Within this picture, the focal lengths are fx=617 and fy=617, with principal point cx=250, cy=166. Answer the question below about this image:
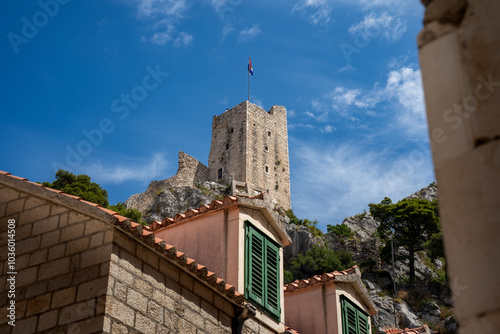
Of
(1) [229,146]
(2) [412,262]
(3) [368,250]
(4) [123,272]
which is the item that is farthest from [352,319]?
(1) [229,146]

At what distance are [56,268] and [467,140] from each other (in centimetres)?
643

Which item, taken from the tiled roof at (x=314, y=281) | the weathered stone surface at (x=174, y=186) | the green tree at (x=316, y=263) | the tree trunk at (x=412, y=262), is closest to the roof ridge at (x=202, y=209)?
the tiled roof at (x=314, y=281)

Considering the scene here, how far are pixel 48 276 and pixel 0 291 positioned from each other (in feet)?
2.79

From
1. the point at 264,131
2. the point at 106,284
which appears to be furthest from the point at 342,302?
the point at 264,131

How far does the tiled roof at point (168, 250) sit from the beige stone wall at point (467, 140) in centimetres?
566

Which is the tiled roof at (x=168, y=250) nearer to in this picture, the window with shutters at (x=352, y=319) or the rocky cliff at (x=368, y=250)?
the window with shutters at (x=352, y=319)

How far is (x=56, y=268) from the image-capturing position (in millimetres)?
7688

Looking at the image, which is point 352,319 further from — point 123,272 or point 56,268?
point 56,268

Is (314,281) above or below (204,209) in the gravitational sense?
below

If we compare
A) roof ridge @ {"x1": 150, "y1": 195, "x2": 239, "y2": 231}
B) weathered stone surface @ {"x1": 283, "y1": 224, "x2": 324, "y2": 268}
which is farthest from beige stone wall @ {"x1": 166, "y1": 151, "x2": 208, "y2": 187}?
roof ridge @ {"x1": 150, "y1": 195, "x2": 239, "y2": 231}

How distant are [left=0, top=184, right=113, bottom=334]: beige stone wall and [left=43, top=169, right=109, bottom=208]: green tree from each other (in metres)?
28.5

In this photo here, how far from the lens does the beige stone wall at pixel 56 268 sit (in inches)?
280

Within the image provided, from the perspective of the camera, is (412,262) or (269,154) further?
(269,154)

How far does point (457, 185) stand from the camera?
7.42 feet
